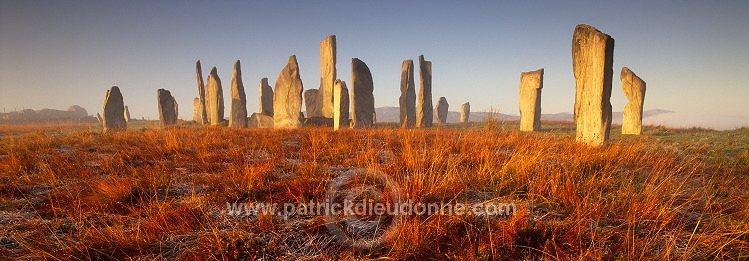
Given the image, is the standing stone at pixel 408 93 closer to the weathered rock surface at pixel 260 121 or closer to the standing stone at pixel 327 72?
the standing stone at pixel 327 72

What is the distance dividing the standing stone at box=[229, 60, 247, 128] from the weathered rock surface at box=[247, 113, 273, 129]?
0.40 meters

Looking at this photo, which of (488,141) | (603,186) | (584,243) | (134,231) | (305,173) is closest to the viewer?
(584,243)

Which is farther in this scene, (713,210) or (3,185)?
(3,185)

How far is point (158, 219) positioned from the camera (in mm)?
1891

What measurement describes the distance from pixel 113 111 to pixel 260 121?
699cm

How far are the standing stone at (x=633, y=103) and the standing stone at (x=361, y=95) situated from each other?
10693 mm

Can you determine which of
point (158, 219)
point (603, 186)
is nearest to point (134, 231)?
point (158, 219)

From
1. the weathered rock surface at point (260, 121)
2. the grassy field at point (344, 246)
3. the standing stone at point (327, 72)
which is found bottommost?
the grassy field at point (344, 246)

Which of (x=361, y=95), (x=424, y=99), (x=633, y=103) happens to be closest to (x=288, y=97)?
(x=361, y=95)

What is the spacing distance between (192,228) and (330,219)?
0.92m

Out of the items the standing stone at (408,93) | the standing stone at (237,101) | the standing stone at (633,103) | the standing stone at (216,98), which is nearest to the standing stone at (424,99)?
the standing stone at (408,93)

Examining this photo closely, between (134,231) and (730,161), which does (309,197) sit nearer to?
(134,231)

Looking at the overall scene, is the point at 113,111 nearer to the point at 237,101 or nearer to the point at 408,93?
the point at 237,101

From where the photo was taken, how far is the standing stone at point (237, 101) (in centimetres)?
1667
